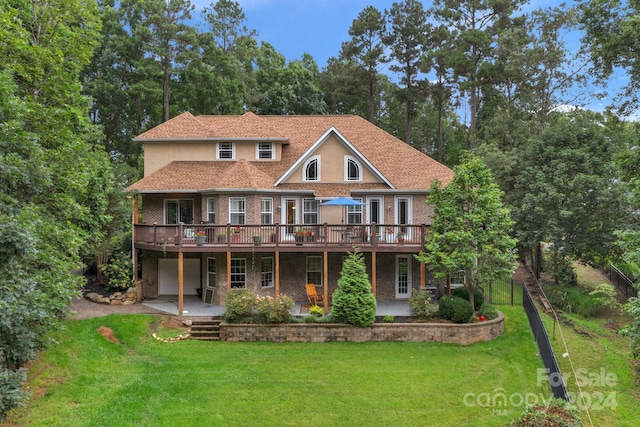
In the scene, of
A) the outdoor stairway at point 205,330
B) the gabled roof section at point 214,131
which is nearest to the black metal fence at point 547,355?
the outdoor stairway at point 205,330

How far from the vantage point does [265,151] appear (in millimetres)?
22172

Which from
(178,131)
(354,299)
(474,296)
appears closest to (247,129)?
(178,131)

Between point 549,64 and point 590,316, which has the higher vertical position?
point 549,64

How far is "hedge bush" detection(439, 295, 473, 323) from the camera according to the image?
15.4 meters

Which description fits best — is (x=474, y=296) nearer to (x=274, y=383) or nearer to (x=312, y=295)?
(x=312, y=295)

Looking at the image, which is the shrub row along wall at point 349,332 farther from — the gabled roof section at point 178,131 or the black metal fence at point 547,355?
the gabled roof section at point 178,131

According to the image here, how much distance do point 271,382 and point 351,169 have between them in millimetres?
12185

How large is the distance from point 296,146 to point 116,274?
1146 centimetres

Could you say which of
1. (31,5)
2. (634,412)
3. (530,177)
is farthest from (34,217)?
(530,177)

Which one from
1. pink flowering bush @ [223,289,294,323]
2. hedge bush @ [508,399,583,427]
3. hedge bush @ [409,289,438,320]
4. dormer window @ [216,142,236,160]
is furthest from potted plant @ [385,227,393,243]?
hedge bush @ [508,399,583,427]

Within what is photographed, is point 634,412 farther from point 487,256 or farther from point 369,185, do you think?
point 369,185

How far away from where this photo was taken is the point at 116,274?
1973 centimetres

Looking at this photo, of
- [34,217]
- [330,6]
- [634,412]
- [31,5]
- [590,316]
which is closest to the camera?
[34,217]

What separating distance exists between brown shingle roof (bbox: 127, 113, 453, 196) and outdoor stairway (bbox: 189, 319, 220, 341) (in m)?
6.05
